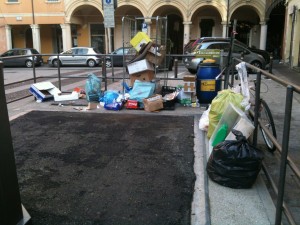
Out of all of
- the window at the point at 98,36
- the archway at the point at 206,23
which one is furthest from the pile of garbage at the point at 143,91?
the window at the point at 98,36

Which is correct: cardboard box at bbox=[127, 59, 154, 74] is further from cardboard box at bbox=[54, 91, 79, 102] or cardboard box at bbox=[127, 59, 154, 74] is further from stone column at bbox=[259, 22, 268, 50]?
stone column at bbox=[259, 22, 268, 50]

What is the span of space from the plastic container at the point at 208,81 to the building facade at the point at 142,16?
17.5 metres

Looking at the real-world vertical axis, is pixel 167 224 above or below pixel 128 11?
below

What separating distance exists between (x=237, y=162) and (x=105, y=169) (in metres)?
1.74

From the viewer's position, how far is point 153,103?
306 inches

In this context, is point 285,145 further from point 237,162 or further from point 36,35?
point 36,35

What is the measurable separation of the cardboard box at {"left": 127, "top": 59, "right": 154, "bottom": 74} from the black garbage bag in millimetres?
4620

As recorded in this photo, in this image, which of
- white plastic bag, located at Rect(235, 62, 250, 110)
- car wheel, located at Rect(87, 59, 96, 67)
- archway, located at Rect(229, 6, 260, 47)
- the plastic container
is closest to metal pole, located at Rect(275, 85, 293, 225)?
white plastic bag, located at Rect(235, 62, 250, 110)

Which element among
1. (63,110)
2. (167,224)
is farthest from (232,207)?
(63,110)

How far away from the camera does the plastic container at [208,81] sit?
8.24 meters

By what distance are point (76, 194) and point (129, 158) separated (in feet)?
4.06

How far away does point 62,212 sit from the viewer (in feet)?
11.4

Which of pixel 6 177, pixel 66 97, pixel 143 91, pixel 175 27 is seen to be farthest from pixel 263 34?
pixel 6 177

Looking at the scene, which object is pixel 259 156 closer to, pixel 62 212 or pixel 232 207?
pixel 232 207
